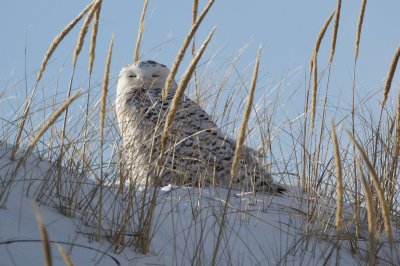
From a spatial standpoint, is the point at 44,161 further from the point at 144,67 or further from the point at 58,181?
the point at 144,67

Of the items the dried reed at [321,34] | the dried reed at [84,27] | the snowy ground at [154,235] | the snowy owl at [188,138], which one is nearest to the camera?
the snowy ground at [154,235]

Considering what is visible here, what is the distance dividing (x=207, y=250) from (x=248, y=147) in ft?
4.83

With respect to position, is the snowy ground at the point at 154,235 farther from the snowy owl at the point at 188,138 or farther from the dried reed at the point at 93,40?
the snowy owl at the point at 188,138

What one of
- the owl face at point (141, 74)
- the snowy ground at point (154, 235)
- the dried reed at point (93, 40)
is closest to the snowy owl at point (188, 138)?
the owl face at point (141, 74)

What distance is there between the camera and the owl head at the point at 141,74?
13.6ft

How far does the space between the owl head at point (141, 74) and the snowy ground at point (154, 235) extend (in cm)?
165

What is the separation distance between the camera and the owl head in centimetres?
416

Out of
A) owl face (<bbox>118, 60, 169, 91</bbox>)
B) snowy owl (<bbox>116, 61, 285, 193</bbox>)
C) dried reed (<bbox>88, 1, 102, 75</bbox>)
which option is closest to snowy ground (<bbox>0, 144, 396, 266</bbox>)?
dried reed (<bbox>88, 1, 102, 75</bbox>)

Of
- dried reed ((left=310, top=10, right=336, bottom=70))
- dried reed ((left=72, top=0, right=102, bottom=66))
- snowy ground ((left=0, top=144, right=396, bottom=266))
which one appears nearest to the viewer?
snowy ground ((left=0, top=144, right=396, bottom=266))

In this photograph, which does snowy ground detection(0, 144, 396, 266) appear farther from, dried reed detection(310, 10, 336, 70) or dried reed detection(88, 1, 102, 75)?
dried reed detection(310, 10, 336, 70)

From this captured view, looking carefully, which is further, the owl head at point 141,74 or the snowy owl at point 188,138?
the owl head at point 141,74

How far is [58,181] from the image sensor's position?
204 cm

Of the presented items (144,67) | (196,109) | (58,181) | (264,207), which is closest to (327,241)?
(264,207)

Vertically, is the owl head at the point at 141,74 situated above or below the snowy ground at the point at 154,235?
above
